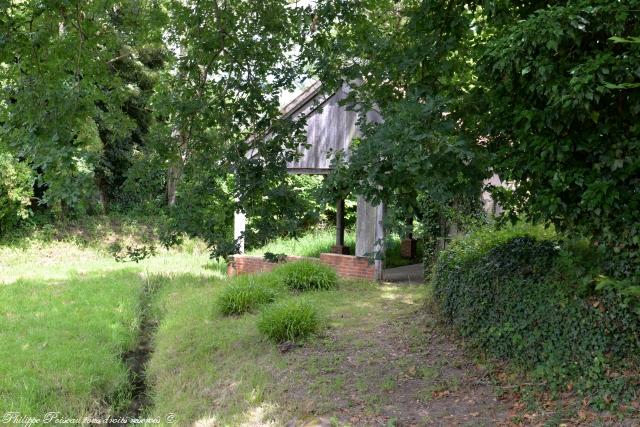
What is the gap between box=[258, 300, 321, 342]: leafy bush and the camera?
318 inches

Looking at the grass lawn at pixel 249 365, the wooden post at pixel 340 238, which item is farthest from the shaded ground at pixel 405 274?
the wooden post at pixel 340 238

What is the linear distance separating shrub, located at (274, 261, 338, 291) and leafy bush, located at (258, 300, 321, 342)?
2.64 meters

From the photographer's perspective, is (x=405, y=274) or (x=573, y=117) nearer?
(x=573, y=117)

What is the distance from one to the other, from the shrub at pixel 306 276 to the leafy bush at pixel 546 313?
3.89 metres

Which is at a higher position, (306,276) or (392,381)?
(306,276)

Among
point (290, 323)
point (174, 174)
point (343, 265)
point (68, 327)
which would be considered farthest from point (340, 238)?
point (174, 174)

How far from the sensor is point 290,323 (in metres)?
8.11

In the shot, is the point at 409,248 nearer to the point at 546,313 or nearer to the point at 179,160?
the point at 546,313

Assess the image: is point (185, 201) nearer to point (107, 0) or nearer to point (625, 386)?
point (107, 0)

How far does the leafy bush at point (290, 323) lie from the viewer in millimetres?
8086

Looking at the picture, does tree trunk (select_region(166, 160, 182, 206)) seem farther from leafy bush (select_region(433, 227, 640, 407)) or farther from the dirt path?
leafy bush (select_region(433, 227, 640, 407))

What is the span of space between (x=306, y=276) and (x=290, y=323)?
317cm

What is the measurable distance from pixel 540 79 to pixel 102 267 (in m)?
13.7

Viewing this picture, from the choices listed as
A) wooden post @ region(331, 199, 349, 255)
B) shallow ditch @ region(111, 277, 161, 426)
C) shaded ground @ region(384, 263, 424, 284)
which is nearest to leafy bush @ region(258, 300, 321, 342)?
shallow ditch @ region(111, 277, 161, 426)
